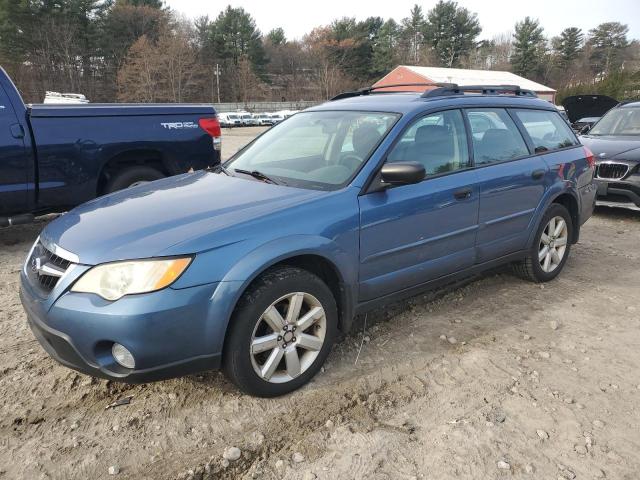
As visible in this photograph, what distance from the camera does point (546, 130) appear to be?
4.75 meters

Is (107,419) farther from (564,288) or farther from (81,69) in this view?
(81,69)

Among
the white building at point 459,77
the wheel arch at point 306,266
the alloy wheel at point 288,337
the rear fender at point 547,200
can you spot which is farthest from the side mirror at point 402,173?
the white building at point 459,77

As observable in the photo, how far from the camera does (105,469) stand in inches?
93.8

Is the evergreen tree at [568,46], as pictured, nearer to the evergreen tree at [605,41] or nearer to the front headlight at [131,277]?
the evergreen tree at [605,41]

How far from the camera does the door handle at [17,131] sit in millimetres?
5320

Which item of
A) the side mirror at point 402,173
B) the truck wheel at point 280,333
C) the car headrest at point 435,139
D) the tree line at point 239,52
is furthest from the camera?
the tree line at point 239,52

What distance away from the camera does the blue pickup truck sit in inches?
211

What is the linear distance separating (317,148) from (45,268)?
194cm

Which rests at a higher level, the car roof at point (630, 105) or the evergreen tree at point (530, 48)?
the evergreen tree at point (530, 48)

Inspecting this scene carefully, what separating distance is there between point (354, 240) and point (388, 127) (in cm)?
88

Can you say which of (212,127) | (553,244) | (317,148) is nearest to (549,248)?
(553,244)

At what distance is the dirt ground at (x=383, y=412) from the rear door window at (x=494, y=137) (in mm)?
1307

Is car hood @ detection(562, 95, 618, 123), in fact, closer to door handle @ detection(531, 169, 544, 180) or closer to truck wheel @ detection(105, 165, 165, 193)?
door handle @ detection(531, 169, 544, 180)

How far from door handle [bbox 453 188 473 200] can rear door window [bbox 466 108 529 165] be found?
310 millimetres
